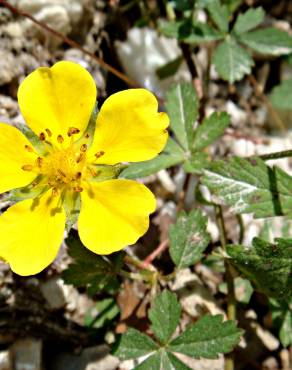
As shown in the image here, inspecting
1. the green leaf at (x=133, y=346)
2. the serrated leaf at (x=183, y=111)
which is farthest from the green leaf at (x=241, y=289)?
the serrated leaf at (x=183, y=111)

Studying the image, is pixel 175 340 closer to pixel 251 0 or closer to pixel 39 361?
pixel 39 361

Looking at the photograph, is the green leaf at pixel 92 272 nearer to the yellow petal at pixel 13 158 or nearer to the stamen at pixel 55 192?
the stamen at pixel 55 192

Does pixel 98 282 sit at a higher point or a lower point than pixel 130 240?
lower

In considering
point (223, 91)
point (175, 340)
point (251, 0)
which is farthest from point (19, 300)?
point (251, 0)

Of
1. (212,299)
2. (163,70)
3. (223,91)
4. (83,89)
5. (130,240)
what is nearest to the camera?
(130,240)

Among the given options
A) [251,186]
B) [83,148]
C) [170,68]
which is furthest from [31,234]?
[170,68]

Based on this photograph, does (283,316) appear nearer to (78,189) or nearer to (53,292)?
(53,292)
